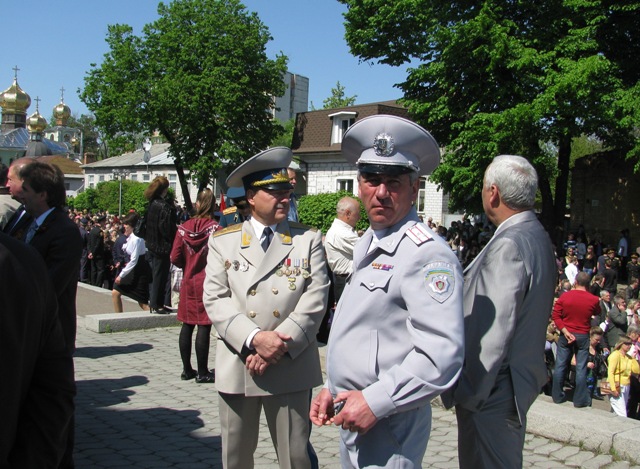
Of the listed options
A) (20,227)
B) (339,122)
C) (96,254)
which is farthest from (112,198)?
(20,227)

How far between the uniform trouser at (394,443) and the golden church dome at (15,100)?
67.9 metres

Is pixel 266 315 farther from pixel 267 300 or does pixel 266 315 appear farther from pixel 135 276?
pixel 135 276

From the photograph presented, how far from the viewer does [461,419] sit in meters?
3.07

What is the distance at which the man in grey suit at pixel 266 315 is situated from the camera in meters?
3.68

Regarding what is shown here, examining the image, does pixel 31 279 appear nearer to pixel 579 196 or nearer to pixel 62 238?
pixel 62 238

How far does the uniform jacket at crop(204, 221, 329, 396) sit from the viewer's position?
12.1 feet

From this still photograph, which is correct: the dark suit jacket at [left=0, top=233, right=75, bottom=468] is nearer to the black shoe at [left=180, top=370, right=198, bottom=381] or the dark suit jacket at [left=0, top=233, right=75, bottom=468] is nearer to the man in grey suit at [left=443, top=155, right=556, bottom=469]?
the man in grey suit at [left=443, top=155, right=556, bottom=469]

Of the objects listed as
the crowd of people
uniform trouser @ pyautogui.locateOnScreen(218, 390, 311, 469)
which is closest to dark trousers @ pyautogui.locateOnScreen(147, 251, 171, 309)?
uniform trouser @ pyautogui.locateOnScreen(218, 390, 311, 469)

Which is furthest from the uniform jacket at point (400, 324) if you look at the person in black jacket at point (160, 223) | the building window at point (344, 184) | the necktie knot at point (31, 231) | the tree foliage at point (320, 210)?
the building window at point (344, 184)

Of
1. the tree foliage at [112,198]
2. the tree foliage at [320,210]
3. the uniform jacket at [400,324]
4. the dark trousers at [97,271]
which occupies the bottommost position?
the dark trousers at [97,271]

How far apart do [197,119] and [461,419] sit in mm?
41985

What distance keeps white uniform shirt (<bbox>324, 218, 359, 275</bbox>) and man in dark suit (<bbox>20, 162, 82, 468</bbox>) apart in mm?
3632

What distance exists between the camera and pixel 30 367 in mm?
1958

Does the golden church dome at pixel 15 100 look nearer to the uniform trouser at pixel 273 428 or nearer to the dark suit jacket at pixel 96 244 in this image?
the dark suit jacket at pixel 96 244
